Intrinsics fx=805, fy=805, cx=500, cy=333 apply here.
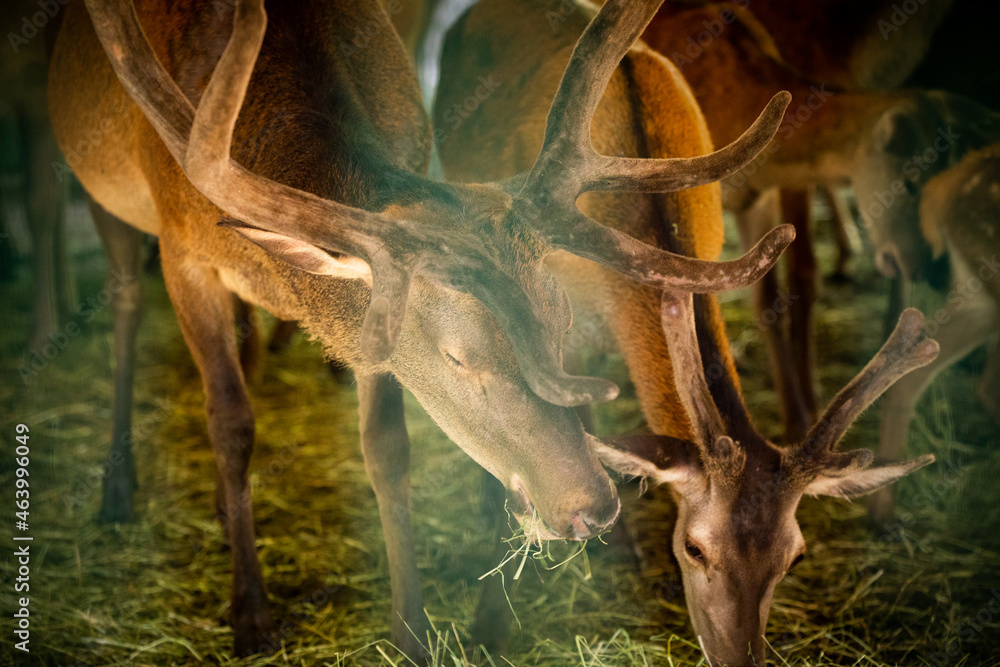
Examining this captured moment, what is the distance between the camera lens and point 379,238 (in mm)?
2262

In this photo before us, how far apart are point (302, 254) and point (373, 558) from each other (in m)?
2.10

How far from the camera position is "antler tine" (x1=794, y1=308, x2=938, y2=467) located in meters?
2.69

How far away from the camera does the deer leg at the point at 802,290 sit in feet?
16.7

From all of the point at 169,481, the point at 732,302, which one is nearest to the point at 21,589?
the point at 169,481

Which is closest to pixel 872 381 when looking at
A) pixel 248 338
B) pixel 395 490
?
pixel 395 490

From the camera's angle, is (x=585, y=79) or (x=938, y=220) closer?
(x=585, y=79)

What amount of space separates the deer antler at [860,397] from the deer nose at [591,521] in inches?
30.4

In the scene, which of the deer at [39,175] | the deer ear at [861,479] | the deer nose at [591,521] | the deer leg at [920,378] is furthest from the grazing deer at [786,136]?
the deer at [39,175]

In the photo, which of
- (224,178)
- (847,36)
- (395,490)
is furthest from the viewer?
(847,36)

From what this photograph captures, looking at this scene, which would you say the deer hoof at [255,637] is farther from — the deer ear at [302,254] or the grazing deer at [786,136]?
the grazing deer at [786,136]

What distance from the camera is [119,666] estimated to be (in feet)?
10.5

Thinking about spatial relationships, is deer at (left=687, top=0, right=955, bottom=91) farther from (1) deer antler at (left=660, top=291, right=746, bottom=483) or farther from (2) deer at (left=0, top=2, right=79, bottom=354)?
(2) deer at (left=0, top=2, right=79, bottom=354)

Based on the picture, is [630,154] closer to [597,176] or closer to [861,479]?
[597,176]

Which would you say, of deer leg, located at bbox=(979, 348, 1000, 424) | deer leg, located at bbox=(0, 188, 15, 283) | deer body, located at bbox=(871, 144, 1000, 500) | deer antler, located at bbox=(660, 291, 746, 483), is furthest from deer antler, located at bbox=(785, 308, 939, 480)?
deer leg, located at bbox=(0, 188, 15, 283)
